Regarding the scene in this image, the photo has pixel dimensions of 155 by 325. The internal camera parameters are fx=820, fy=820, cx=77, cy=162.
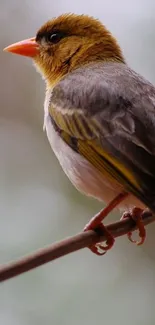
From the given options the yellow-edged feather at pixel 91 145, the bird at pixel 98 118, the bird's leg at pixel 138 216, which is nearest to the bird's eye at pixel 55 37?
the bird at pixel 98 118

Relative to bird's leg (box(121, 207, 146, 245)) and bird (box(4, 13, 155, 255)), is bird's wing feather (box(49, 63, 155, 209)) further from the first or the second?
bird's leg (box(121, 207, 146, 245))

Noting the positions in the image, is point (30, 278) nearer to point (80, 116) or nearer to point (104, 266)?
point (104, 266)

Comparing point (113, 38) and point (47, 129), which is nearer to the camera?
point (47, 129)

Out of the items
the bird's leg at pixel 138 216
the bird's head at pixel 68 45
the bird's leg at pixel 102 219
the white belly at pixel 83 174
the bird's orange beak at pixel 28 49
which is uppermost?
the bird's orange beak at pixel 28 49

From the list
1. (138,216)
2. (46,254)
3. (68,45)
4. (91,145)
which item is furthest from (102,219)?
(68,45)

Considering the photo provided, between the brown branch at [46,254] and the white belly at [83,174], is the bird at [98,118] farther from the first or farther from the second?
the brown branch at [46,254]

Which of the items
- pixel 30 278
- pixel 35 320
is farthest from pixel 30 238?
pixel 35 320

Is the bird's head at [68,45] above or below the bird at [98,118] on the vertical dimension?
above

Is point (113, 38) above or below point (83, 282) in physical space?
above
